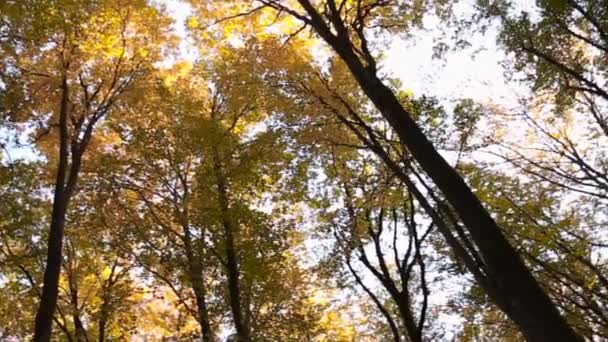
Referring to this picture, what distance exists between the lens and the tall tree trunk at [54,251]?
301 inches

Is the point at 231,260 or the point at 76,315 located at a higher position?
the point at 76,315

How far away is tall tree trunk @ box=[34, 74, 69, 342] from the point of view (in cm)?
766

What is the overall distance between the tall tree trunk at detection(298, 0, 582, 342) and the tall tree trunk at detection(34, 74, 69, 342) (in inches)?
221

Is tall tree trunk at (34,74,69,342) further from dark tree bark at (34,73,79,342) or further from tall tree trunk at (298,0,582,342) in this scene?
tall tree trunk at (298,0,582,342)

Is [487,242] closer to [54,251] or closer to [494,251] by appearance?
[494,251]

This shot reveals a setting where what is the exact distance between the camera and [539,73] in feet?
30.3

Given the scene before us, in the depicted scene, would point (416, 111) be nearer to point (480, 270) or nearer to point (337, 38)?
point (337, 38)

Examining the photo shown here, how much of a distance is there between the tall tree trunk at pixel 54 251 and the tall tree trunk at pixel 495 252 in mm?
5604

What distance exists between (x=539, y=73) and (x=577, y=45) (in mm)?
1425

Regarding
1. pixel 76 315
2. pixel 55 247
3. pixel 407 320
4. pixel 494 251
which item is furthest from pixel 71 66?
pixel 494 251

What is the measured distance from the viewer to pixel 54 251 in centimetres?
836

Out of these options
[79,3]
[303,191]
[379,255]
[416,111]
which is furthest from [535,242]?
[79,3]

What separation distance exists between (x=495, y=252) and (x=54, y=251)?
6752 millimetres

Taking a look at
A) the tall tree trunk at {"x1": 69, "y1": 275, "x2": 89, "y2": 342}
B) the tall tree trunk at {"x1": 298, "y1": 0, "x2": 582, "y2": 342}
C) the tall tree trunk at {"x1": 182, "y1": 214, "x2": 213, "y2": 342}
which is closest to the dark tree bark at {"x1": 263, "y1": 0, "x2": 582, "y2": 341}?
the tall tree trunk at {"x1": 298, "y1": 0, "x2": 582, "y2": 342}
